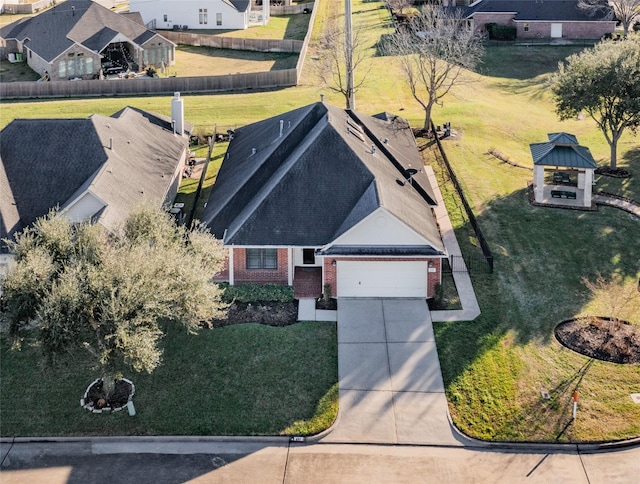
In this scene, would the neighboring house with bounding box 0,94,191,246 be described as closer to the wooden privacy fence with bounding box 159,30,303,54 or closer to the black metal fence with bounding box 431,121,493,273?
Answer: the black metal fence with bounding box 431,121,493,273

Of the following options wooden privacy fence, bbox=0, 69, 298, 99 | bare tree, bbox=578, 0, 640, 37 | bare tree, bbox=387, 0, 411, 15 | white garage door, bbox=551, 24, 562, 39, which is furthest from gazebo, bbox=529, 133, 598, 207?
bare tree, bbox=387, 0, 411, 15

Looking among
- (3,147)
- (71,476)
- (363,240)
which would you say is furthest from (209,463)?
(3,147)

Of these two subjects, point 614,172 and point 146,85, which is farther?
point 146,85

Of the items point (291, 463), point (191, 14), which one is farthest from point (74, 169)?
point (191, 14)

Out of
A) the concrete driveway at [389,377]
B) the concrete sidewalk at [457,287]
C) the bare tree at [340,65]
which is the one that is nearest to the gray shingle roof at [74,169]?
the concrete driveway at [389,377]

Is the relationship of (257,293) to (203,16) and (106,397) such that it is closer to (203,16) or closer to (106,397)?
(106,397)
